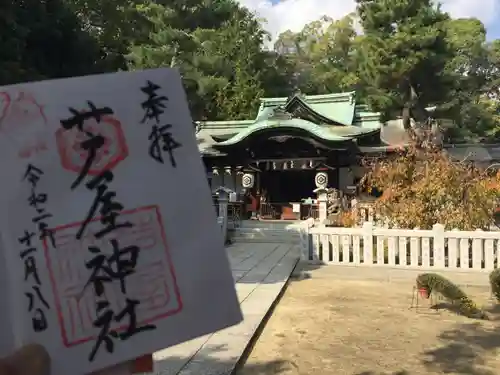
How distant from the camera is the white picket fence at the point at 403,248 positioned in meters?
7.56

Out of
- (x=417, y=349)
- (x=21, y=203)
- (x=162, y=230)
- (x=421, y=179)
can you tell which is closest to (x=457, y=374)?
(x=417, y=349)

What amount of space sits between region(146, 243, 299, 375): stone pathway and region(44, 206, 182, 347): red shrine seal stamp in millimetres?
2432

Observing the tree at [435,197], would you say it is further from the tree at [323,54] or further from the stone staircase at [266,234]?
the tree at [323,54]

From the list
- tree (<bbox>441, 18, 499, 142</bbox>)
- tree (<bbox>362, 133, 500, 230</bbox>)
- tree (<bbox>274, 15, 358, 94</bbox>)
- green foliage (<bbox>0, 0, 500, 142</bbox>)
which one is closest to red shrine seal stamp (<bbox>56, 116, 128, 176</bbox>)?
green foliage (<bbox>0, 0, 500, 142</bbox>)

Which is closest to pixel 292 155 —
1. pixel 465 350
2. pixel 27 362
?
pixel 465 350

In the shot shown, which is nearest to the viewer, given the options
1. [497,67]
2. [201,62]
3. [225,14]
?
[225,14]

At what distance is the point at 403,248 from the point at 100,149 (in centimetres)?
705

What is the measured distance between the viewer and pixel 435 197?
8500 mm

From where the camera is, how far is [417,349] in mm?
4445

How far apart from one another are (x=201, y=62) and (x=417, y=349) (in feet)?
60.2

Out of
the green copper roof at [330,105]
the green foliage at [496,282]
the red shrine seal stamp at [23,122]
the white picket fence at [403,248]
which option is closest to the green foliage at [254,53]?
the green copper roof at [330,105]

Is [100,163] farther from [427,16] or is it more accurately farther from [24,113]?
[427,16]

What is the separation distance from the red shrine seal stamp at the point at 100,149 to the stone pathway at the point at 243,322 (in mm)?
2586

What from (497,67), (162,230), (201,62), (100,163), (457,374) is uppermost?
(497,67)
